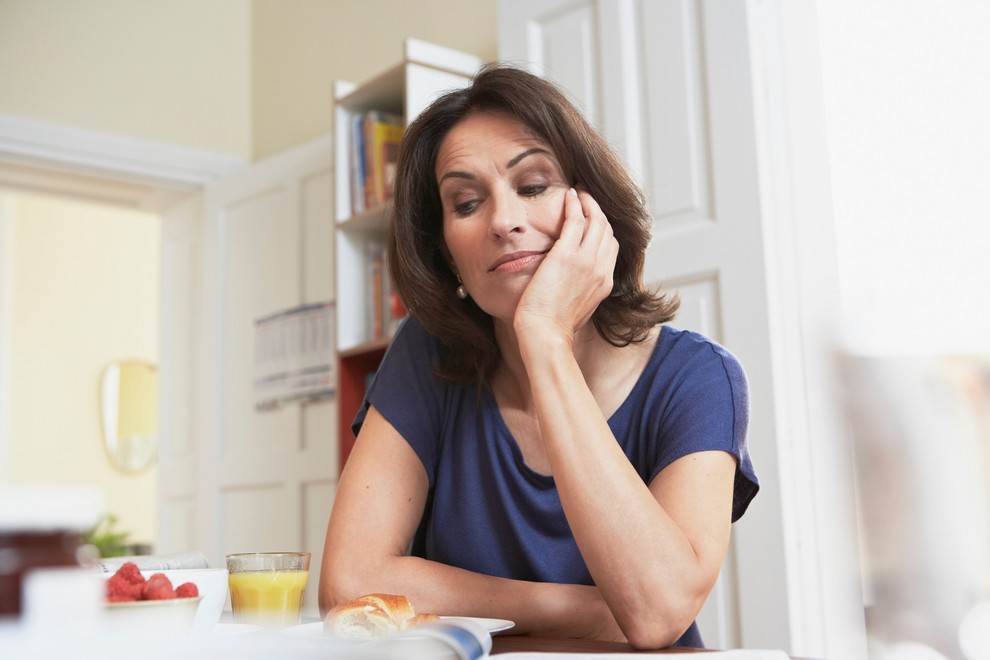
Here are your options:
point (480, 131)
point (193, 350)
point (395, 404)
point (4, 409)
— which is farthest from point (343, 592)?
point (4, 409)

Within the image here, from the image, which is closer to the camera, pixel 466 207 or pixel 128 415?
pixel 466 207

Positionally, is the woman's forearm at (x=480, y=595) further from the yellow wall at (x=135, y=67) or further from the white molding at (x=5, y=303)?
the white molding at (x=5, y=303)

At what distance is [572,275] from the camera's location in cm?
126

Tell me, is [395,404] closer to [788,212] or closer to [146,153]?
[788,212]

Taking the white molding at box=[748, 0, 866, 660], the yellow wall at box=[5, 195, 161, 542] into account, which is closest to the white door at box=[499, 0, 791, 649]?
the white molding at box=[748, 0, 866, 660]

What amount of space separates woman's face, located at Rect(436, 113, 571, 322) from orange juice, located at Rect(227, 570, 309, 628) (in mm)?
557

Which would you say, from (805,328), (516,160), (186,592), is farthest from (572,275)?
(805,328)

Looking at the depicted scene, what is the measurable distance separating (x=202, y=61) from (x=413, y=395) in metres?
3.24

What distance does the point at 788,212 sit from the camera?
2191 millimetres

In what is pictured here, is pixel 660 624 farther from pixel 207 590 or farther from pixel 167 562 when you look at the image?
pixel 167 562

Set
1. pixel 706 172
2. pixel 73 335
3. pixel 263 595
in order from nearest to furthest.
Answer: pixel 263 595
pixel 706 172
pixel 73 335

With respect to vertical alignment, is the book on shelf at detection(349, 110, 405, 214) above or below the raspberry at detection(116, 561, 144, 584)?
above

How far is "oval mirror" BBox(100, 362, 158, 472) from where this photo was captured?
6133 mm

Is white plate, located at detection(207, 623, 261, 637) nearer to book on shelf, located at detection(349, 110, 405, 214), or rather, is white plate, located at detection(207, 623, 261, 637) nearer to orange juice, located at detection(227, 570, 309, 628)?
orange juice, located at detection(227, 570, 309, 628)
